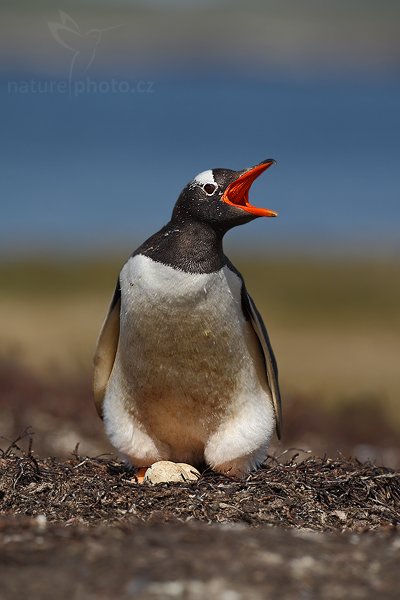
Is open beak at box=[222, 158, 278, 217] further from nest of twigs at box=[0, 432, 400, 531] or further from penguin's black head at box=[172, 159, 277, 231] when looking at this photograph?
nest of twigs at box=[0, 432, 400, 531]

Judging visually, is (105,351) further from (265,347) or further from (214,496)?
(214,496)

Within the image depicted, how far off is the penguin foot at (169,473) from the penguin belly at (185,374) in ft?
0.46

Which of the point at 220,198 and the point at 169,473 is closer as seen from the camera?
the point at 220,198

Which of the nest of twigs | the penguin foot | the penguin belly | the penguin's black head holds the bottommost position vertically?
the nest of twigs

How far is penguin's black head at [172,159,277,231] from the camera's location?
6.10m

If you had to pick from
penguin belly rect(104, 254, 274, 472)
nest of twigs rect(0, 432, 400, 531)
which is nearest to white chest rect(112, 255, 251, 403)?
penguin belly rect(104, 254, 274, 472)

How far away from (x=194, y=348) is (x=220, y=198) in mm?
867

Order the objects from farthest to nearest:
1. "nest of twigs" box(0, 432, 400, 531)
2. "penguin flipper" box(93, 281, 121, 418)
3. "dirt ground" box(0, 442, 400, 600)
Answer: "penguin flipper" box(93, 281, 121, 418)
"nest of twigs" box(0, 432, 400, 531)
"dirt ground" box(0, 442, 400, 600)

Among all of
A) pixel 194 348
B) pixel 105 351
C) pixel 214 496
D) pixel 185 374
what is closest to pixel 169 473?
pixel 214 496

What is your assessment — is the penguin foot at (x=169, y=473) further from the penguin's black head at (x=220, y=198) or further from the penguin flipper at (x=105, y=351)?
the penguin's black head at (x=220, y=198)

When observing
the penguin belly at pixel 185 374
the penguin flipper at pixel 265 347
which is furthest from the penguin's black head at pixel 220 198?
the penguin flipper at pixel 265 347

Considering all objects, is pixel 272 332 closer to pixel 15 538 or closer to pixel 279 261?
pixel 279 261

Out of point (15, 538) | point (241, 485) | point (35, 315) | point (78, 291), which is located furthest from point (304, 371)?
point (15, 538)

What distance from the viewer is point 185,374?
6188 millimetres
